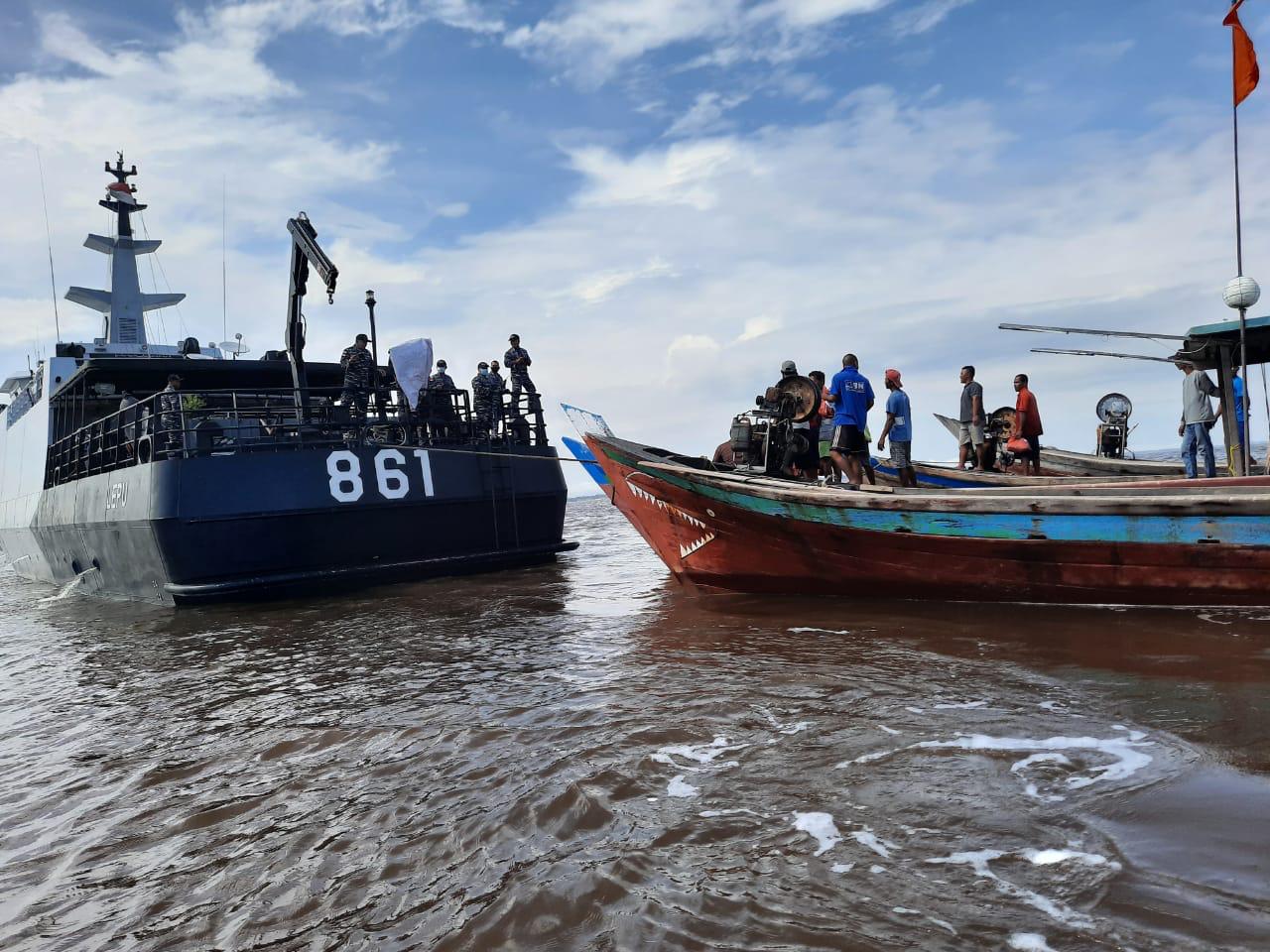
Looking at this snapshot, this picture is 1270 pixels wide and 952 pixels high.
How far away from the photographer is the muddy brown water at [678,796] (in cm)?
215

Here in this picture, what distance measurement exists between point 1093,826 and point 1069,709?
130cm

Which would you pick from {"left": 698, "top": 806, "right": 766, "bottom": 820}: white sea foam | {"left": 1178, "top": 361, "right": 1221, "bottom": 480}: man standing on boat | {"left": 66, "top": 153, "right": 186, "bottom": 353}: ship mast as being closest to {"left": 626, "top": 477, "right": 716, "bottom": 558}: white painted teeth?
{"left": 698, "top": 806, "right": 766, "bottom": 820}: white sea foam

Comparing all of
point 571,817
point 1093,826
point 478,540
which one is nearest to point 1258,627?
point 1093,826

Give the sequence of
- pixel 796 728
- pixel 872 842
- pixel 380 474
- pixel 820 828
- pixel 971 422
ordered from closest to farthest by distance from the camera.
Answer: pixel 872 842 < pixel 820 828 < pixel 796 728 < pixel 380 474 < pixel 971 422

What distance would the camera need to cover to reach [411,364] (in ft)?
35.0

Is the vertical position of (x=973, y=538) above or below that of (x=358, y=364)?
below

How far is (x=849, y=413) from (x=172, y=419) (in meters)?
8.29

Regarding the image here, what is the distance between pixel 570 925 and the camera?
215 centimetres

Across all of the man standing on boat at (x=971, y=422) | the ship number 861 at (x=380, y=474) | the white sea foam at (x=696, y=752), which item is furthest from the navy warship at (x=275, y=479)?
the white sea foam at (x=696, y=752)

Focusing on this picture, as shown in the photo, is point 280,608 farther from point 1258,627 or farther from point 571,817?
point 1258,627

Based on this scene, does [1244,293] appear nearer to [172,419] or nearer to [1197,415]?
[1197,415]

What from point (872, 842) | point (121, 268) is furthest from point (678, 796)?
point (121, 268)

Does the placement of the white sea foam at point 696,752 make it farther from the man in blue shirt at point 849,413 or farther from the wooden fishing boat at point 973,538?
the man in blue shirt at point 849,413

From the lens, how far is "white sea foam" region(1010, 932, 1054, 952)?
190cm
